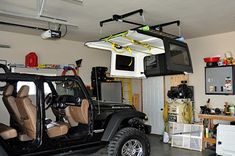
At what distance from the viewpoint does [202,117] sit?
597cm

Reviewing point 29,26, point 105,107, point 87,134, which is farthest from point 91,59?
point 87,134

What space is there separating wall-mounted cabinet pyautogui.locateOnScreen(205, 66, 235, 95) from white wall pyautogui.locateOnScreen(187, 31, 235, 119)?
0.15 m

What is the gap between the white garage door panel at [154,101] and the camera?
780cm

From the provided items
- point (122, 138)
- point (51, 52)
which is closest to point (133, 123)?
point (122, 138)

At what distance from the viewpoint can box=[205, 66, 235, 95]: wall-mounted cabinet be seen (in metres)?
6.15

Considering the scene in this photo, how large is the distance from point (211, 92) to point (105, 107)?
3.53 metres

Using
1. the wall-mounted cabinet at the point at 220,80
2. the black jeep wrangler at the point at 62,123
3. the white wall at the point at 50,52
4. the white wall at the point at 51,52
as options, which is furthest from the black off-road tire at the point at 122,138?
the white wall at the point at 51,52

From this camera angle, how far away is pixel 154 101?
8.00 metres

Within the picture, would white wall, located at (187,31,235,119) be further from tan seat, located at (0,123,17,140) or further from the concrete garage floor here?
tan seat, located at (0,123,17,140)

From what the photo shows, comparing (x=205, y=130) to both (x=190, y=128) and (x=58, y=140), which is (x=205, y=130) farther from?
(x=58, y=140)

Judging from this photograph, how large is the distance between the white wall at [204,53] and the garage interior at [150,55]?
0.03 m

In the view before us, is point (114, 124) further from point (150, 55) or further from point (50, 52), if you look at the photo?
point (50, 52)

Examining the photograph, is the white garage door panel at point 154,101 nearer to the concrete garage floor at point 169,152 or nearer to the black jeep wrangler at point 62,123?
the concrete garage floor at point 169,152

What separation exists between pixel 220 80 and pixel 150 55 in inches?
95.5
